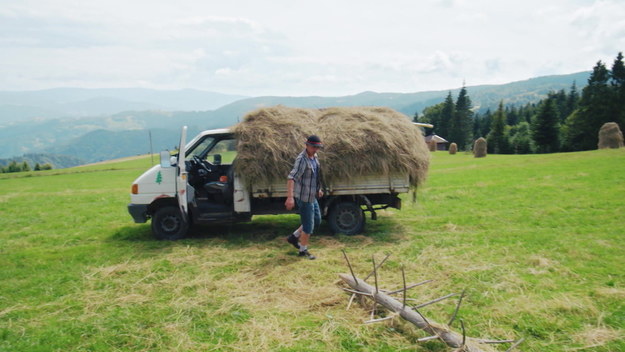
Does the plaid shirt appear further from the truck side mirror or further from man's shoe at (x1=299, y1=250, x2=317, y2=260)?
the truck side mirror

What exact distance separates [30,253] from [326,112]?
694cm

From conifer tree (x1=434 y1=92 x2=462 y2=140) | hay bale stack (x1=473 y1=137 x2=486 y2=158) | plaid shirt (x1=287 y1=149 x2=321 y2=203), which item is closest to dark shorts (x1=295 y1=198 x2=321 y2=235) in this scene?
plaid shirt (x1=287 y1=149 x2=321 y2=203)

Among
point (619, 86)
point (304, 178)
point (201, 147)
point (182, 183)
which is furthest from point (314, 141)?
point (619, 86)

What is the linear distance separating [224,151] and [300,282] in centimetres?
394

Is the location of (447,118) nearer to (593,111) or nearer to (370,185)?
(593,111)

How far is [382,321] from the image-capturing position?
4.40 metres

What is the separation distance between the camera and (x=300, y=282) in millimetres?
5660

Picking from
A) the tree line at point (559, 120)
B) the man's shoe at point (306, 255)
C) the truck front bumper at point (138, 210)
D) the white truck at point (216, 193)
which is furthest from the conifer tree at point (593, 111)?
the truck front bumper at point (138, 210)

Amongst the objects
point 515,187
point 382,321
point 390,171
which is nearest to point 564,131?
point 515,187

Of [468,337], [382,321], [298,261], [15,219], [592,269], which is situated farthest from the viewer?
[15,219]

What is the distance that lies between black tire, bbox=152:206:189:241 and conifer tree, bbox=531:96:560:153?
59.2 m

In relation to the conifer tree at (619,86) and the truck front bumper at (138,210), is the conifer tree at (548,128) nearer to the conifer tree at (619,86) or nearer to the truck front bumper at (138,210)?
the conifer tree at (619,86)

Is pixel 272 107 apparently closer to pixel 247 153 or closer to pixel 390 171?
pixel 247 153

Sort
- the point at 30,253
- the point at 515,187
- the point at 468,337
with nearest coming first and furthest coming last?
the point at 468,337 < the point at 30,253 < the point at 515,187
